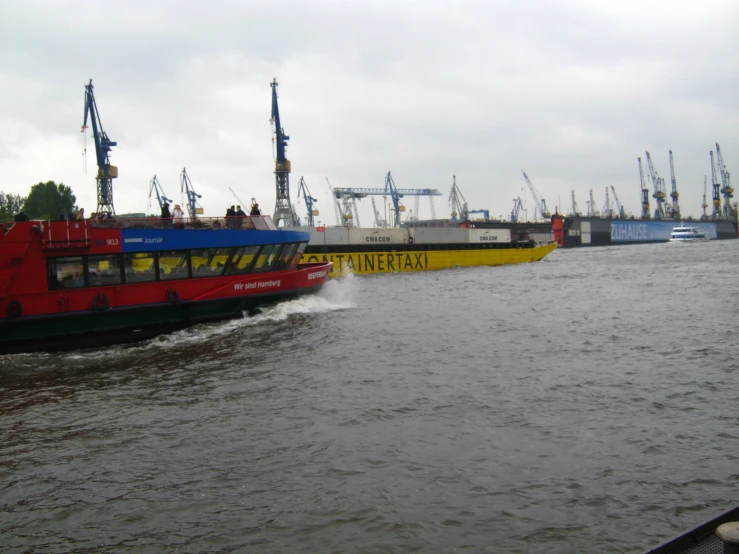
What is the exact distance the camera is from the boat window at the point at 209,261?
67.5 feet

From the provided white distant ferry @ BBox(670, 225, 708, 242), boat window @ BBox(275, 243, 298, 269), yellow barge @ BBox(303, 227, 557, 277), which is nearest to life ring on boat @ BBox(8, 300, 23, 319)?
boat window @ BBox(275, 243, 298, 269)

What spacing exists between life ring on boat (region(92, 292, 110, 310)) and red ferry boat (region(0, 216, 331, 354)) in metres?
0.03

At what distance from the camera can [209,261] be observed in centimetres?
2089

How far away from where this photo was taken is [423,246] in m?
57.8

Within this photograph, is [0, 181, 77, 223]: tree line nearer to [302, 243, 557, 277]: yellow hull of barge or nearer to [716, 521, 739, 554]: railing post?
[302, 243, 557, 277]: yellow hull of barge

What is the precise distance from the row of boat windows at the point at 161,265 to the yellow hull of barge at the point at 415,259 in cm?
2640

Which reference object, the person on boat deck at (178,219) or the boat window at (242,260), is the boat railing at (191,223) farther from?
the boat window at (242,260)

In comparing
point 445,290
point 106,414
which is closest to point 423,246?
point 445,290

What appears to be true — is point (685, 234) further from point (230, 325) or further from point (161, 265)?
point (161, 265)

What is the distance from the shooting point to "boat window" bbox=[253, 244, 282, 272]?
2230cm

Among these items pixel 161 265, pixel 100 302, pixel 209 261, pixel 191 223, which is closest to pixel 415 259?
pixel 209 261

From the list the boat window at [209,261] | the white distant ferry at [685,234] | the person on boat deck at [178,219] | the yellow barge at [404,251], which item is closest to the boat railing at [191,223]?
the person on boat deck at [178,219]

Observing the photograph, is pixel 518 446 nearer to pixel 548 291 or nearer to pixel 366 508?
pixel 366 508

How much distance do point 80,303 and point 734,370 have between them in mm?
17668
